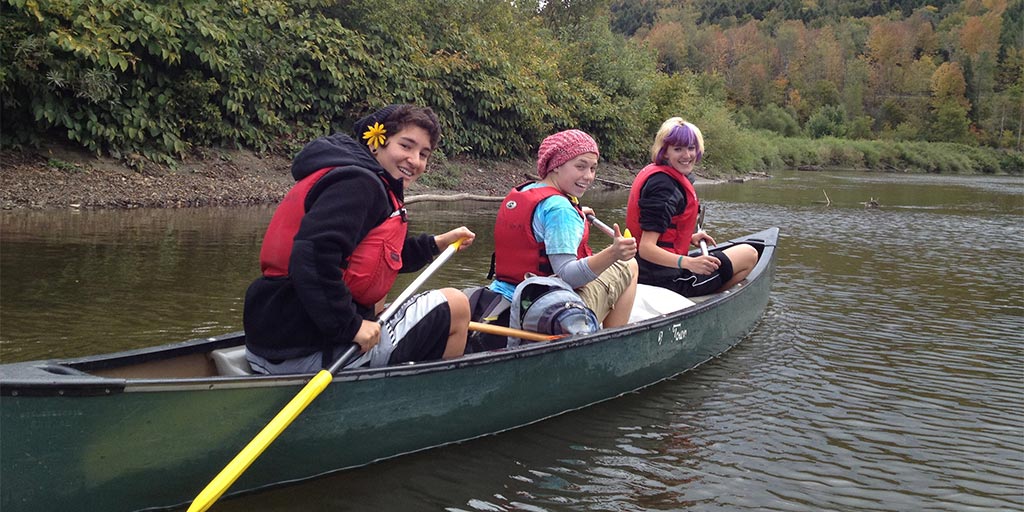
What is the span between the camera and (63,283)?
7348 millimetres

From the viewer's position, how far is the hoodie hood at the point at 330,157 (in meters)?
3.48

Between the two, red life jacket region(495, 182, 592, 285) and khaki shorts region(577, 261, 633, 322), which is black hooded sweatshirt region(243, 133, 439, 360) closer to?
red life jacket region(495, 182, 592, 285)

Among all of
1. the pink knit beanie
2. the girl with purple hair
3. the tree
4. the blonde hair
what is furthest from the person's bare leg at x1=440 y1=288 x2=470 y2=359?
the tree

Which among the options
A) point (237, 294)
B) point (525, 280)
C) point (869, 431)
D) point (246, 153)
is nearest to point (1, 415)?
point (525, 280)

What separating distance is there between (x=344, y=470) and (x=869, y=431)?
272 cm

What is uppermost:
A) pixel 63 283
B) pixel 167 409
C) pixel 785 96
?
pixel 785 96

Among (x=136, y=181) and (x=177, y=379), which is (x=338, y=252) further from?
(x=136, y=181)

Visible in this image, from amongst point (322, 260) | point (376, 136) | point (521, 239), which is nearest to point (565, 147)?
point (521, 239)

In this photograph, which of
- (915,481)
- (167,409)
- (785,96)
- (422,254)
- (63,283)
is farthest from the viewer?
(785,96)

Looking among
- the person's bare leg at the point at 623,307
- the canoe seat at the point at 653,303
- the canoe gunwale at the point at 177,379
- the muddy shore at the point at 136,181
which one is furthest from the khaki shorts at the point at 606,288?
the muddy shore at the point at 136,181

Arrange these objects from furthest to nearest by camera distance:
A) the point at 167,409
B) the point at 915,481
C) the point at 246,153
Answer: the point at 246,153
the point at 915,481
the point at 167,409

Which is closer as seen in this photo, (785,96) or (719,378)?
(719,378)

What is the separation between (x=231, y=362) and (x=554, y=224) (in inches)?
65.9

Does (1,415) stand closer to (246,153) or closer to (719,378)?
(719,378)
